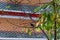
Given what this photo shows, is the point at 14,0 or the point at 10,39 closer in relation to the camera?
the point at 14,0

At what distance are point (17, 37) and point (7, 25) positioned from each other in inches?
5.1

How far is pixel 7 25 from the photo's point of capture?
144 cm

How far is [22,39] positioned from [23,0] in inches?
13.2

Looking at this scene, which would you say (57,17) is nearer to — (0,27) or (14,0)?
(14,0)

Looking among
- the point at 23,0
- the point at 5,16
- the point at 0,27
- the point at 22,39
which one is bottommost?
the point at 22,39

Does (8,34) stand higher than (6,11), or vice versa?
(6,11)


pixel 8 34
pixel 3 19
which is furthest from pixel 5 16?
pixel 8 34

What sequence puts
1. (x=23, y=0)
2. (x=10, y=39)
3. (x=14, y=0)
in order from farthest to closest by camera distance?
(x=10, y=39)
(x=23, y=0)
(x=14, y=0)

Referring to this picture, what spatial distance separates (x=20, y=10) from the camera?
137 centimetres

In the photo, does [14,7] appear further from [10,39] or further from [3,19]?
[10,39]

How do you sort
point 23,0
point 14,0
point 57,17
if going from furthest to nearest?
point 23,0, point 14,0, point 57,17

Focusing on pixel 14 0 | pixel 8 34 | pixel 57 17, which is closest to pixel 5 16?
pixel 8 34

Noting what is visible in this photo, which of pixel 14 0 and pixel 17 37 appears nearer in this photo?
pixel 14 0

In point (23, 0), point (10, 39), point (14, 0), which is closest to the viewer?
point (14, 0)
